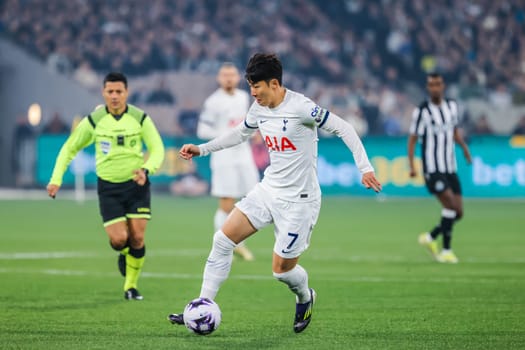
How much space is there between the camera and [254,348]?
738 centimetres

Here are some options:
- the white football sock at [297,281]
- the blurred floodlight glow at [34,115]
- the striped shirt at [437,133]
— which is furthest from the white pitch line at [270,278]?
the blurred floodlight glow at [34,115]

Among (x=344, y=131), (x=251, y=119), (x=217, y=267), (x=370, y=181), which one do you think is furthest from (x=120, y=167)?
(x=370, y=181)

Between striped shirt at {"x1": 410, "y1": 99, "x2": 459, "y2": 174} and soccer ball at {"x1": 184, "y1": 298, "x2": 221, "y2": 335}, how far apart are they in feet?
22.5

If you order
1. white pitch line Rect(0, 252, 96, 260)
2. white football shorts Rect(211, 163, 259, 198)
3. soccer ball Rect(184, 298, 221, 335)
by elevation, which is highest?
white football shorts Rect(211, 163, 259, 198)

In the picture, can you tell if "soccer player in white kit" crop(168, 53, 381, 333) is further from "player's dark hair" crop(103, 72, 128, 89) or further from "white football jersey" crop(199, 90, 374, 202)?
"player's dark hair" crop(103, 72, 128, 89)

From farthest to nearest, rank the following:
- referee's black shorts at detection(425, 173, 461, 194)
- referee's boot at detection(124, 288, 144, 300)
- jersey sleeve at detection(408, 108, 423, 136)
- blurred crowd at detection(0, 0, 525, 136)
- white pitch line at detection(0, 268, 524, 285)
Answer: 1. blurred crowd at detection(0, 0, 525, 136)
2. jersey sleeve at detection(408, 108, 423, 136)
3. referee's black shorts at detection(425, 173, 461, 194)
4. white pitch line at detection(0, 268, 524, 285)
5. referee's boot at detection(124, 288, 144, 300)

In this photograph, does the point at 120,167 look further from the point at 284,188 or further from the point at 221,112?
the point at 221,112

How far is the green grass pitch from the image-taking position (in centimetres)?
786

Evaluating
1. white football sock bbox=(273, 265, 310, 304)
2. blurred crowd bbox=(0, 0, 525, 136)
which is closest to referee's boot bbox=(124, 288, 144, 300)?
white football sock bbox=(273, 265, 310, 304)

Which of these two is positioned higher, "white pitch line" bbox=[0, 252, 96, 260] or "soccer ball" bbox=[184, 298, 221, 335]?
"soccer ball" bbox=[184, 298, 221, 335]

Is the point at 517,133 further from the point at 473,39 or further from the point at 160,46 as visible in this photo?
the point at 160,46

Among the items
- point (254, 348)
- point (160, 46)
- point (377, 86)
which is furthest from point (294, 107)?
point (160, 46)

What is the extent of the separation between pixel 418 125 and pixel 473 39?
20.7 meters

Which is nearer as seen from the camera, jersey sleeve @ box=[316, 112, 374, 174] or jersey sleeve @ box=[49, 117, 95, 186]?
jersey sleeve @ box=[316, 112, 374, 174]
